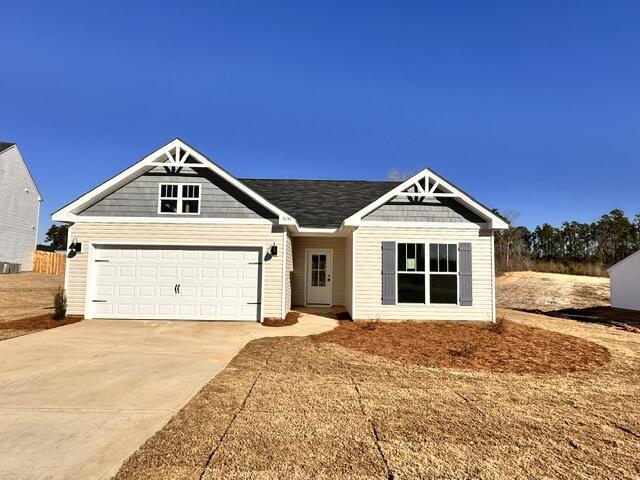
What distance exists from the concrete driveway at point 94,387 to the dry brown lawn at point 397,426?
1.21ft

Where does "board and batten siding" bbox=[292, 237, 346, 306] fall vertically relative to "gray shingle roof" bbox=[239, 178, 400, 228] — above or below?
below

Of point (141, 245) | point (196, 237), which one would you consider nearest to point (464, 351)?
point (196, 237)

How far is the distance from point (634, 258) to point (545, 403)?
1775 centimetres

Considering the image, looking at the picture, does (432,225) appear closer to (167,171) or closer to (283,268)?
(283,268)

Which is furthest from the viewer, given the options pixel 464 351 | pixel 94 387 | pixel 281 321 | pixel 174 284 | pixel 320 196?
pixel 320 196

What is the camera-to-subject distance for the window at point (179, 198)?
11633mm

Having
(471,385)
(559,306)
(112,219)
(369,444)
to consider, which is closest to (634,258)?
(559,306)

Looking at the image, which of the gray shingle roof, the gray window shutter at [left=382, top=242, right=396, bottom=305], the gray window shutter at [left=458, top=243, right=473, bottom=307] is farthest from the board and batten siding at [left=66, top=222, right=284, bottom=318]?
the gray window shutter at [left=458, top=243, right=473, bottom=307]

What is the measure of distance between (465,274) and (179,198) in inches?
366

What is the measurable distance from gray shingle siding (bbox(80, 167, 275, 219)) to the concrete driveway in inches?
142

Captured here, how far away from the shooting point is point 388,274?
11.7 meters

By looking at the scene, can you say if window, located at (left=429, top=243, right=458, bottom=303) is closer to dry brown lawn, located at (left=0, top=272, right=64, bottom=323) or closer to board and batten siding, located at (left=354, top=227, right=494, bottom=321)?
board and batten siding, located at (left=354, top=227, right=494, bottom=321)

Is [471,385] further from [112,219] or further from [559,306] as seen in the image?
[559,306]

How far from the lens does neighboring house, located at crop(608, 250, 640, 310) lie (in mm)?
17538
